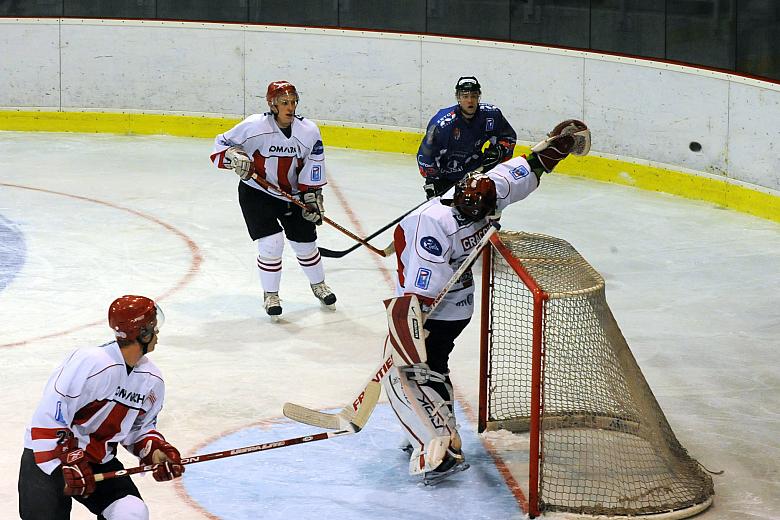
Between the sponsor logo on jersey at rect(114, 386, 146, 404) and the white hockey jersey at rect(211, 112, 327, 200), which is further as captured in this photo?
the white hockey jersey at rect(211, 112, 327, 200)

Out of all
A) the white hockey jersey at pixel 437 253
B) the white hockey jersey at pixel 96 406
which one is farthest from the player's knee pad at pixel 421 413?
the white hockey jersey at pixel 96 406

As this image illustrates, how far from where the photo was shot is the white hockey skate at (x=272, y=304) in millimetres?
6500

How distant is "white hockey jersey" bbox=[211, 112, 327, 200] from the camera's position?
20.9ft

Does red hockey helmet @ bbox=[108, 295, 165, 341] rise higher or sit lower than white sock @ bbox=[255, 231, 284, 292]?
higher

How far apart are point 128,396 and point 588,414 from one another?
1.77m

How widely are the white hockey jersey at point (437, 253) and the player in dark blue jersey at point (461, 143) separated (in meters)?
2.48

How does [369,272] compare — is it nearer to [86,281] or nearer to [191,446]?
[86,281]

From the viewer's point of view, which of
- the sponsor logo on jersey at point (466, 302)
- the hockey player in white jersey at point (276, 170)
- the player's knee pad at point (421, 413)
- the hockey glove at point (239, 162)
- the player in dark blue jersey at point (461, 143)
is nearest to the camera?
the player's knee pad at point (421, 413)

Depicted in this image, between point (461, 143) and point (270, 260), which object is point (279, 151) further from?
point (461, 143)

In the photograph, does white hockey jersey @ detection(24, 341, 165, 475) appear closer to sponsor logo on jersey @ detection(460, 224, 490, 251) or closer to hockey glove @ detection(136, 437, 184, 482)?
hockey glove @ detection(136, 437, 184, 482)

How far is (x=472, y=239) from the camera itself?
4445 mm

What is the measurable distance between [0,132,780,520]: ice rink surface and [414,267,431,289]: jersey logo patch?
2.27 ft

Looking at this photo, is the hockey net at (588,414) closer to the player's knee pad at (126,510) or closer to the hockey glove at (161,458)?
the hockey glove at (161,458)

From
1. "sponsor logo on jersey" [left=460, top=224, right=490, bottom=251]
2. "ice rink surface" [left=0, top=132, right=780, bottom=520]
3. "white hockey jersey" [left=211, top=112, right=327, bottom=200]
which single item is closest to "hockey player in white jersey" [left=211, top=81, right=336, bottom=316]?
"white hockey jersey" [left=211, top=112, right=327, bottom=200]
